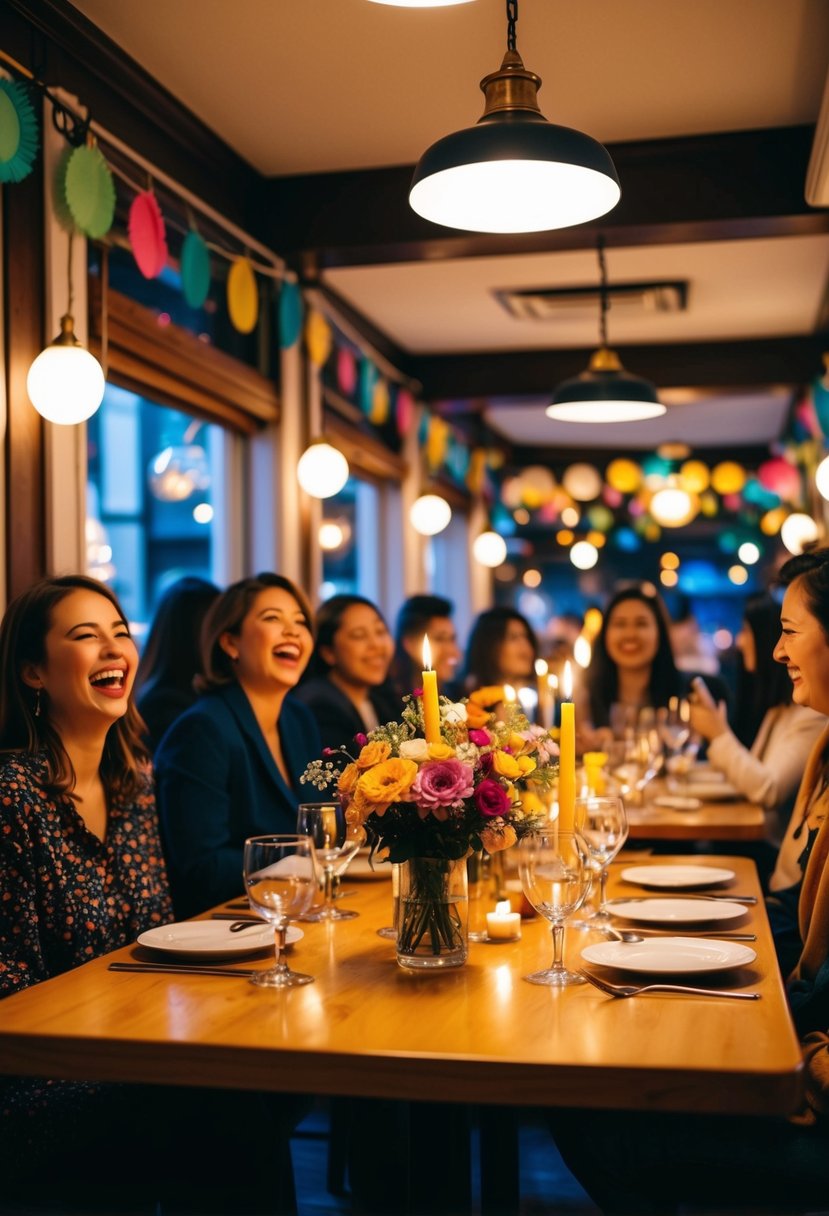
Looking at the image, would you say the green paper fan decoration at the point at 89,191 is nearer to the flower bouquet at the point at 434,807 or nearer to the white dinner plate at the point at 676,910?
the flower bouquet at the point at 434,807

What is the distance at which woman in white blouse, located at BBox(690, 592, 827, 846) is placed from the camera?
3807 mm

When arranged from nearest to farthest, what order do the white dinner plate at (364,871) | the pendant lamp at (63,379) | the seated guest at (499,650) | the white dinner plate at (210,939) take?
1. the white dinner plate at (210,939)
2. the white dinner plate at (364,871)
3. the pendant lamp at (63,379)
4. the seated guest at (499,650)

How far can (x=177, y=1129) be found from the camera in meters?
2.07

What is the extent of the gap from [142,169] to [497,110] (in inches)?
76.2

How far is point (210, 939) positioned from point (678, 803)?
2.22m

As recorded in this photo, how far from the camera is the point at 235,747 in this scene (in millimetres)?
3027

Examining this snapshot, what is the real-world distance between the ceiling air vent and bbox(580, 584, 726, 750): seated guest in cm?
174

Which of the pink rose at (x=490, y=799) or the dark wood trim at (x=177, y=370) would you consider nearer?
the pink rose at (x=490, y=799)

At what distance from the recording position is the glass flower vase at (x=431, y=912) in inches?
75.8

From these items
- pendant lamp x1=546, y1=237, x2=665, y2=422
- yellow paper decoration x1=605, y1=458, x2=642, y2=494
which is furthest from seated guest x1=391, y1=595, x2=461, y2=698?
yellow paper decoration x1=605, y1=458, x2=642, y2=494

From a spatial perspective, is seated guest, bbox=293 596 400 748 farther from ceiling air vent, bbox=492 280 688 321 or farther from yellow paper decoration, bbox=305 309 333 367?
ceiling air vent, bbox=492 280 688 321

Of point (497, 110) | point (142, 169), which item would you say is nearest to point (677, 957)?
point (497, 110)

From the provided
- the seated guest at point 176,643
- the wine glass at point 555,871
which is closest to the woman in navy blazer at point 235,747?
the seated guest at point 176,643

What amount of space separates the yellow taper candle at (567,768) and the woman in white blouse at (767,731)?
198 centimetres
